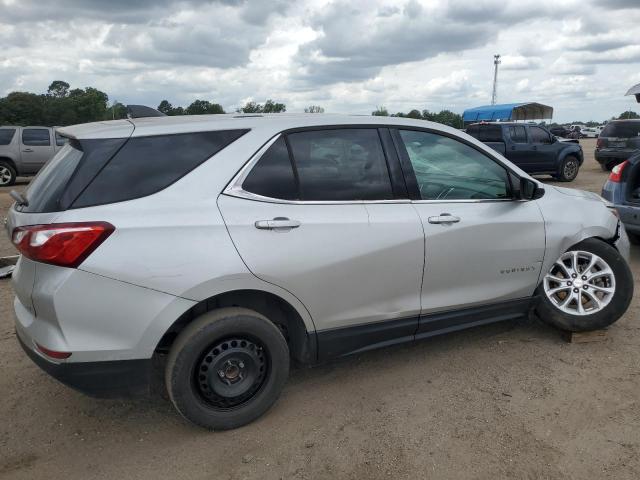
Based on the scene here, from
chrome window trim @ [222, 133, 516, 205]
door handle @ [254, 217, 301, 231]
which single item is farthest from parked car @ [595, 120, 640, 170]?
door handle @ [254, 217, 301, 231]

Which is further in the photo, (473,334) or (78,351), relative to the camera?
(473,334)

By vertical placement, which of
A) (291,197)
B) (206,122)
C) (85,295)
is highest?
(206,122)

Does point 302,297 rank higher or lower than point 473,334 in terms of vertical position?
higher

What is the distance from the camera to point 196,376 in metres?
2.80

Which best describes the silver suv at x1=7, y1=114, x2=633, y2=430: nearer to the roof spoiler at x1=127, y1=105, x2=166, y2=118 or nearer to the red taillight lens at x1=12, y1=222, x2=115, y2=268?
the red taillight lens at x1=12, y1=222, x2=115, y2=268

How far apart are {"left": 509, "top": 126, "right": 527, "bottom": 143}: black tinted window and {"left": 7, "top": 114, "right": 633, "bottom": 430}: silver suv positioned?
11.0 metres

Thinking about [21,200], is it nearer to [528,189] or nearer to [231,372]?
[231,372]

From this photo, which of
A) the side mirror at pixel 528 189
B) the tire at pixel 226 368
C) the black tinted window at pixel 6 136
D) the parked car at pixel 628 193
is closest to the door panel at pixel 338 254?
the tire at pixel 226 368

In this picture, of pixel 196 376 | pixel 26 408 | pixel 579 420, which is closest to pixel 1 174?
pixel 26 408

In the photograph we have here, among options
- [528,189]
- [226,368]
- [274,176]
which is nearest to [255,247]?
[274,176]

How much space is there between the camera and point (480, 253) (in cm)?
352

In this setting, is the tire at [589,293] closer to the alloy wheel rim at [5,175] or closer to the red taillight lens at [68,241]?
the red taillight lens at [68,241]

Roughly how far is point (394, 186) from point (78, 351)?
201cm

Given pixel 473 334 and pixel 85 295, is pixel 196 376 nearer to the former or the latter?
pixel 85 295
